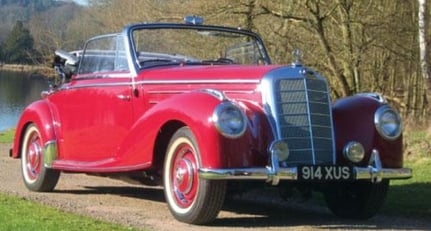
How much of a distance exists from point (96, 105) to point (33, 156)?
1600 millimetres

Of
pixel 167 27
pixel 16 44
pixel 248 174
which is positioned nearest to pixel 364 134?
pixel 248 174

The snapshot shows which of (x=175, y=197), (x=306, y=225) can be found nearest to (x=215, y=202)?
(x=175, y=197)

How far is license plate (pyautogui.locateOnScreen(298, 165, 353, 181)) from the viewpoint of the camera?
6.66 meters

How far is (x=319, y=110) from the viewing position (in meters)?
7.21

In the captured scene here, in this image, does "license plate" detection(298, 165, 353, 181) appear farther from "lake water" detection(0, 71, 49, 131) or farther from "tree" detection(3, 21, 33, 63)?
"tree" detection(3, 21, 33, 63)

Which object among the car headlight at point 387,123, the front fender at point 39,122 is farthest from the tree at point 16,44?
the car headlight at point 387,123

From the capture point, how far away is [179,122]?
23.6 ft

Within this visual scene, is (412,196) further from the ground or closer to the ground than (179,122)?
closer to the ground

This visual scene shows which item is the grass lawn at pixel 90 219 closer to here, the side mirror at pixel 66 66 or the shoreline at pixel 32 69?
the side mirror at pixel 66 66

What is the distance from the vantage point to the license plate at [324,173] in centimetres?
666

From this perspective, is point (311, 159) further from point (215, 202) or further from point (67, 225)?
point (67, 225)

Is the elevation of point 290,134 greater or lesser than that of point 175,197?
greater

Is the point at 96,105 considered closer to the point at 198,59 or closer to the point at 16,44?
the point at 198,59

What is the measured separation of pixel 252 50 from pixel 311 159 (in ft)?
8.71
